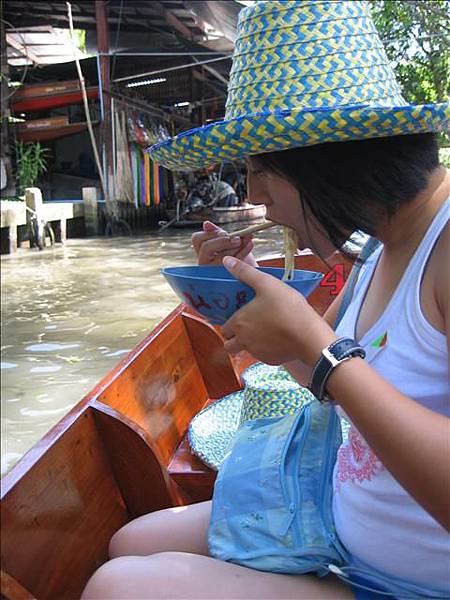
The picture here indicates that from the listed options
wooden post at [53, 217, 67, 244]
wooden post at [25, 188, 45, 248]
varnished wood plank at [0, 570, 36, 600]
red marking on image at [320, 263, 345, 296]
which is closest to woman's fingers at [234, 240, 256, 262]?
varnished wood plank at [0, 570, 36, 600]

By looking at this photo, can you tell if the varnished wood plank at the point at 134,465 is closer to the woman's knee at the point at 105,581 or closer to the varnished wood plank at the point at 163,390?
the varnished wood plank at the point at 163,390

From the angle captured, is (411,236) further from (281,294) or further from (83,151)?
(83,151)

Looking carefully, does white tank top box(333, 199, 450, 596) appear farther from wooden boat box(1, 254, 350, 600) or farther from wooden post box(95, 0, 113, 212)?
wooden post box(95, 0, 113, 212)

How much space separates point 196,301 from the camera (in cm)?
120

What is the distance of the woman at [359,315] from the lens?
2.91ft

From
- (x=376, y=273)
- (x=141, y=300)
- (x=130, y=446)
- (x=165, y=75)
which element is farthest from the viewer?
(x=165, y=75)

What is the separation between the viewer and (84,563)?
4.89 ft

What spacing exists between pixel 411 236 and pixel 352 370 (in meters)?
0.28

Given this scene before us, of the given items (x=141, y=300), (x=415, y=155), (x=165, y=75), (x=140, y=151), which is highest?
(x=165, y=75)

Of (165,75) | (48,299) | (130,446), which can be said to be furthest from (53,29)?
(130,446)

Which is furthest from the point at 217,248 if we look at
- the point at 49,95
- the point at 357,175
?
the point at 49,95

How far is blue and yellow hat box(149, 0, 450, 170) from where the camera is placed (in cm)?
97

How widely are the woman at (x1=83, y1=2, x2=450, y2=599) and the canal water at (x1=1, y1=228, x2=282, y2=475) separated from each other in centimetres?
281

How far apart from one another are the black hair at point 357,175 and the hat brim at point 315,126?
0.08 ft
